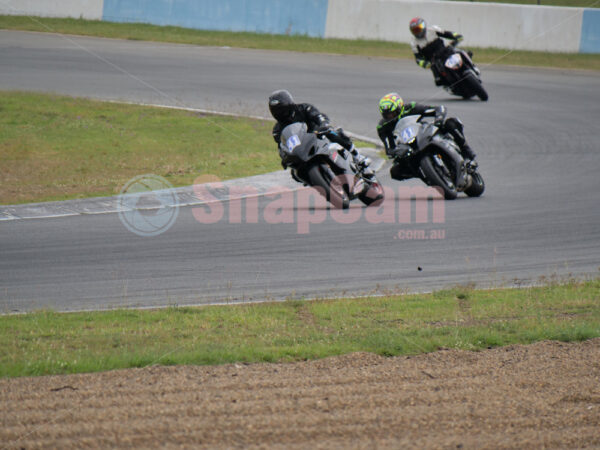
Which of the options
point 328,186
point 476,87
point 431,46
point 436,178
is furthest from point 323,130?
point 476,87

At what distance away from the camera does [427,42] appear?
19406mm

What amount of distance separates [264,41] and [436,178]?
56.1 ft

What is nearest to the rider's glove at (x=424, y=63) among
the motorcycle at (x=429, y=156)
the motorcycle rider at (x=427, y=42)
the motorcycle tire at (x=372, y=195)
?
the motorcycle rider at (x=427, y=42)

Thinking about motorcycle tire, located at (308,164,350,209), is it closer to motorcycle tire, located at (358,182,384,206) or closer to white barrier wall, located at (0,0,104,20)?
motorcycle tire, located at (358,182,384,206)

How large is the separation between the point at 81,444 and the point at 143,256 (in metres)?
4.72

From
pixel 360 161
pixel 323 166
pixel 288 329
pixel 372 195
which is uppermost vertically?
pixel 360 161

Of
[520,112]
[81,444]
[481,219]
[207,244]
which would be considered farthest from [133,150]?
[81,444]

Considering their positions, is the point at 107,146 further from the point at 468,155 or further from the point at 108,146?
the point at 468,155

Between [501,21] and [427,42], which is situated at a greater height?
[501,21]

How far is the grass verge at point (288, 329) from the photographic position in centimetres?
656

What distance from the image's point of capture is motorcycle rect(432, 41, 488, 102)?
62.4 ft

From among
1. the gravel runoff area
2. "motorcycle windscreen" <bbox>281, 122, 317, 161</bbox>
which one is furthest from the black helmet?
the gravel runoff area

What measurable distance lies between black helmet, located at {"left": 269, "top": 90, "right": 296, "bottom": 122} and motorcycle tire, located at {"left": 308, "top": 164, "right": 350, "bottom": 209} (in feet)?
2.89

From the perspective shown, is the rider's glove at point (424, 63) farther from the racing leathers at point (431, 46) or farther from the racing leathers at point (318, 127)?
the racing leathers at point (318, 127)
